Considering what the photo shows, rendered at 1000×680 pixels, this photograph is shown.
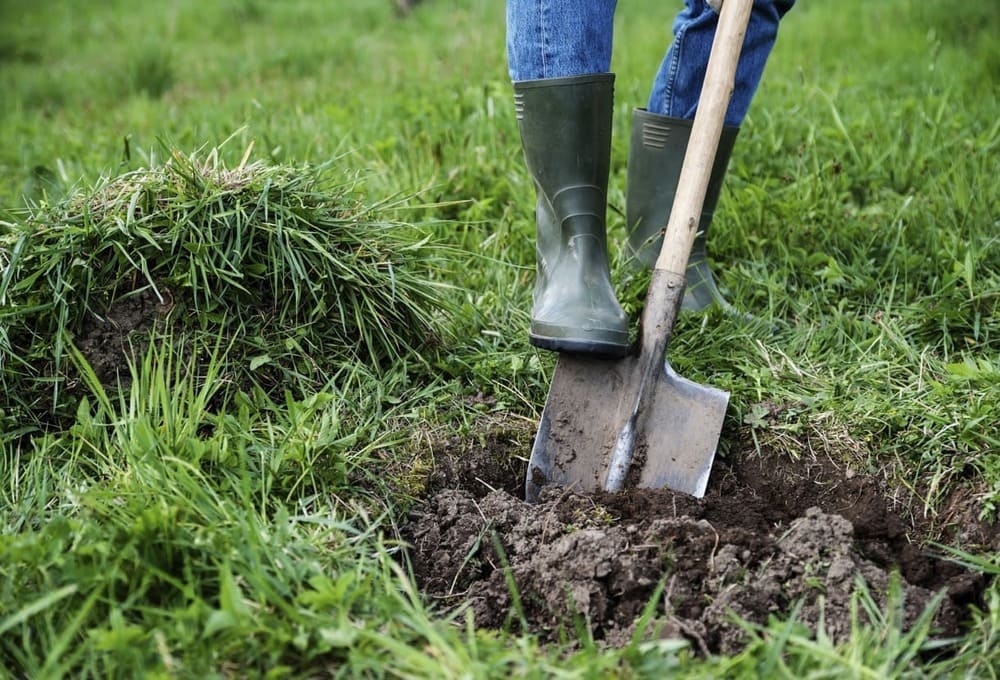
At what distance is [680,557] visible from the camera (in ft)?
5.47

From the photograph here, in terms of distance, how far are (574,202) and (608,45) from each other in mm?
374

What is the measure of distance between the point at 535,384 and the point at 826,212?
1.15 m

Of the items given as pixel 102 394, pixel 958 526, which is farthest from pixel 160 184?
pixel 958 526

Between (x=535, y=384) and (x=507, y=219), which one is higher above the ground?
(x=507, y=219)

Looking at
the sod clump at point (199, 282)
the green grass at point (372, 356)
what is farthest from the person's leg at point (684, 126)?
the sod clump at point (199, 282)

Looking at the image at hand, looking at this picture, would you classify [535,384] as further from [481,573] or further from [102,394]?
[102,394]

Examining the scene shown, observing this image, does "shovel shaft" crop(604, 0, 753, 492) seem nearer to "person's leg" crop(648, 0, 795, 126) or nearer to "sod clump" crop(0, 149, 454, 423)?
"person's leg" crop(648, 0, 795, 126)

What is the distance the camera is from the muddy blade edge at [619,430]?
199 centimetres

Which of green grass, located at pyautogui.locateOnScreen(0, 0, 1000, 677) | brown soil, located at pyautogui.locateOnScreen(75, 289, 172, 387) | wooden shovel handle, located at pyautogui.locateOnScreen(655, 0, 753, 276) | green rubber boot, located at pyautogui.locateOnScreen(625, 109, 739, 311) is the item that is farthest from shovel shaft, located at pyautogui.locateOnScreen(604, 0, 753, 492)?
brown soil, located at pyautogui.locateOnScreen(75, 289, 172, 387)

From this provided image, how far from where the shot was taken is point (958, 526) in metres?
1.80

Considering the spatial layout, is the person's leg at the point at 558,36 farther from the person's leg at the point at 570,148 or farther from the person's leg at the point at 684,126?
the person's leg at the point at 684,126

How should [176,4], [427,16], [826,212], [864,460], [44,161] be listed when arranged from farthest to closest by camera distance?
[176,4]
[427,16]
[44,161]
[826,212]
[864,460]

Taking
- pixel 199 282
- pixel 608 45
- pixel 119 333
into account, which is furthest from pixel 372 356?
pixel 608 45

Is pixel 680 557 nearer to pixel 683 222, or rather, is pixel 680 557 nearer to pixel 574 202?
pixel 683 222
